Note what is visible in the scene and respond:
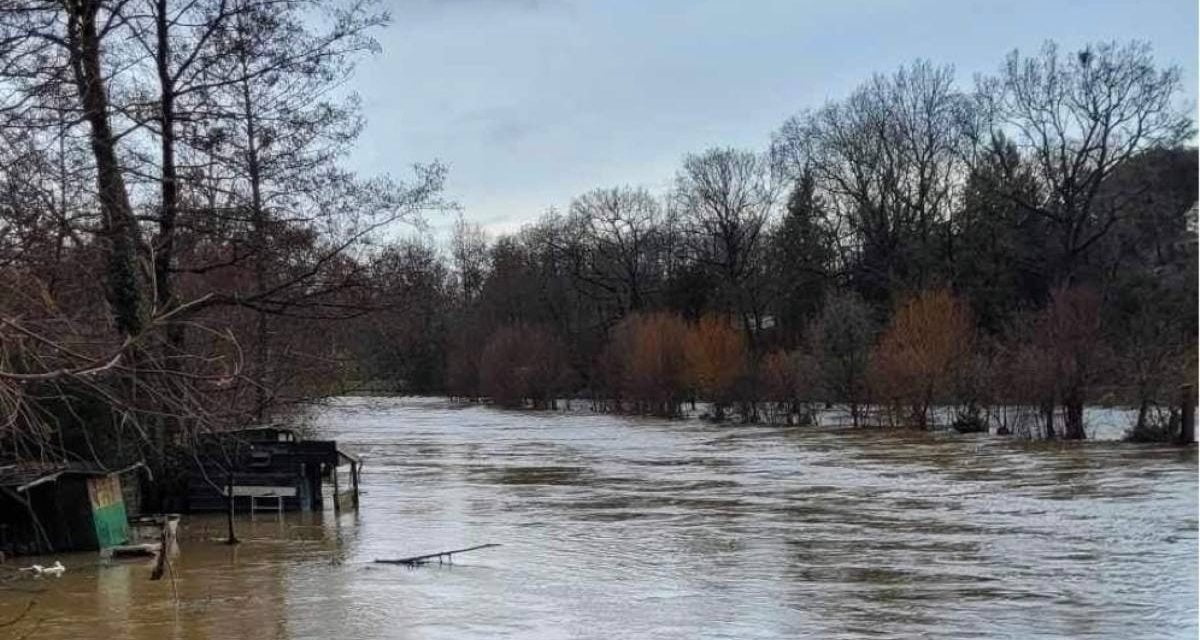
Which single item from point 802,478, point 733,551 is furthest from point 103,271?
point 802,478

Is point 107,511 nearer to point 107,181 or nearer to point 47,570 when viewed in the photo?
point 47,570

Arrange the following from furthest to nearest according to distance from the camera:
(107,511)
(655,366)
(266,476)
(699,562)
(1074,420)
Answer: (655,366)
(1074,420)
(266,476)
(107,511)
(699,562)

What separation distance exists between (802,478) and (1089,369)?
13.7 metres

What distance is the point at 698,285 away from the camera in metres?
79.9

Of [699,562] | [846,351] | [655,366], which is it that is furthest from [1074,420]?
[655,366]

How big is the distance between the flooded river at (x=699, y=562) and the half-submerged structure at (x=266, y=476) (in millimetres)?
597

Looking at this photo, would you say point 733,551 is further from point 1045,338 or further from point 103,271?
point 1045,338

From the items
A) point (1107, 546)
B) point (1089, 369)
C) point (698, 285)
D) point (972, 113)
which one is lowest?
point (1107, 546)

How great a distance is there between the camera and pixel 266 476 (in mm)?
20906

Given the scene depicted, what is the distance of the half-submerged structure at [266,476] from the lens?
20.7 meters

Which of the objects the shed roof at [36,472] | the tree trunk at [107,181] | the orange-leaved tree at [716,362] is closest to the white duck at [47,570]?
the shed roof at [36,472]

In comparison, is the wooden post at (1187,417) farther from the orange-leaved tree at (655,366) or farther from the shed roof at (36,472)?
the orange-leaved tree at (655,366)

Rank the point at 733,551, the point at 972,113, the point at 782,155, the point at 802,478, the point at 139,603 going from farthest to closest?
1. the point at 782,155
2. the point at 972,113
3. the point at 802,478
4. the point at 733,551
5. the point at 139,603

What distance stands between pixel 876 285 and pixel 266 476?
5125cm
